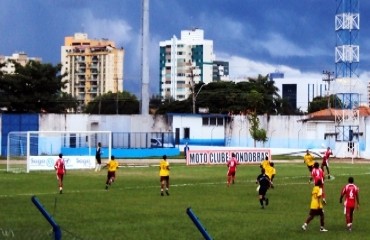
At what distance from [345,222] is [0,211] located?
12.2m

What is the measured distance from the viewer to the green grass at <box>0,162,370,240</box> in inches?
918

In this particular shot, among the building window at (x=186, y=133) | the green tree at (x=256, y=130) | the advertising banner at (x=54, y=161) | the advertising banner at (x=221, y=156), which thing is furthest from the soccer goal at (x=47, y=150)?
the green tree at (x=256, y=130)

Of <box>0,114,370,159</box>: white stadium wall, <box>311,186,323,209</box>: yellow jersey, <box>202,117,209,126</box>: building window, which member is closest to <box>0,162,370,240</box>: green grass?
<box>311,186,323,209</box>: yellow jersey

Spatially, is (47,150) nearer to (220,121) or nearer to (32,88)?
(220,121)

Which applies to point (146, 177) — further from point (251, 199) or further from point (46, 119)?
point (46, 119)

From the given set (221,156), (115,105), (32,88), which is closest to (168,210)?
(221,156)

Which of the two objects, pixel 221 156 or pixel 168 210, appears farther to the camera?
pixel 221 156

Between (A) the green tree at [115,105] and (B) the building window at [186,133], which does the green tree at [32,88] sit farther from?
(A) the green tree at [115,105]

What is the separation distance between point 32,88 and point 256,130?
37.5 metres

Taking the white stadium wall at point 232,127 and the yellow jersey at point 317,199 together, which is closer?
the yellow jersey at point 317,199

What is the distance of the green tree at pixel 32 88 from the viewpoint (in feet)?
397

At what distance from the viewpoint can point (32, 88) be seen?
124 metres

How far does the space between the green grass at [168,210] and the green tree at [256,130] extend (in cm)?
5224

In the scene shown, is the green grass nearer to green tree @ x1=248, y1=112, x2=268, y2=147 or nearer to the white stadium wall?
the white stadium wall
